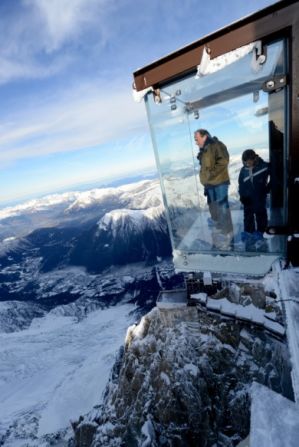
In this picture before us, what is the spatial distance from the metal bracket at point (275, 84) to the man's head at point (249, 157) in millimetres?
1340

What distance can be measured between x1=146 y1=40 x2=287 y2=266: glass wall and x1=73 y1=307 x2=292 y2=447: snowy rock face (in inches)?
261

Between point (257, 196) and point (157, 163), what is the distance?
111 inches

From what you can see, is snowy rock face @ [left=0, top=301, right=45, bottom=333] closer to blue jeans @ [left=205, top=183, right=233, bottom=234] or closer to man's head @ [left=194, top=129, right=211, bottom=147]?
blue jeans @ [left=205, top=183, right=233, bottom=234]

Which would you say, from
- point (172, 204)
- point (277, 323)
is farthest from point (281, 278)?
point (277, 323)

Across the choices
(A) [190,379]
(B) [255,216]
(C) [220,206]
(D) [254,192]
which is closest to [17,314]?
(A) [190,379]

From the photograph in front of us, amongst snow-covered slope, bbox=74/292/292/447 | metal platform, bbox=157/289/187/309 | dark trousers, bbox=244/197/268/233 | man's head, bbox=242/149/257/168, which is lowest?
snow-covered slope, bbox=74/292/292/447

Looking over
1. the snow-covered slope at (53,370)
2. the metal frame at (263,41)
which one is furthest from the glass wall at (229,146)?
the snow-covered slope at (53,370)

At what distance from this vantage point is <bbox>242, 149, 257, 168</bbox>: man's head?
21.9 feet

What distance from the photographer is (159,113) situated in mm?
7328

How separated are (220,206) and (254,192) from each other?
110cm

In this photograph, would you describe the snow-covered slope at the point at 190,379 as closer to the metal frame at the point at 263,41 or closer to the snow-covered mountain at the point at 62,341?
the metal frame at the point at 263,41

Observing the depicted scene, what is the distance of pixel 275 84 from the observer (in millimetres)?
5645

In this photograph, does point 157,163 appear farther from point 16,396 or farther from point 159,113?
point 16,396

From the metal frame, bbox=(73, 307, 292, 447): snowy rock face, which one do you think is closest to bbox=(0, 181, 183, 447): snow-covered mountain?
bbox=(73, 307, 292, 447): snowy rock face
